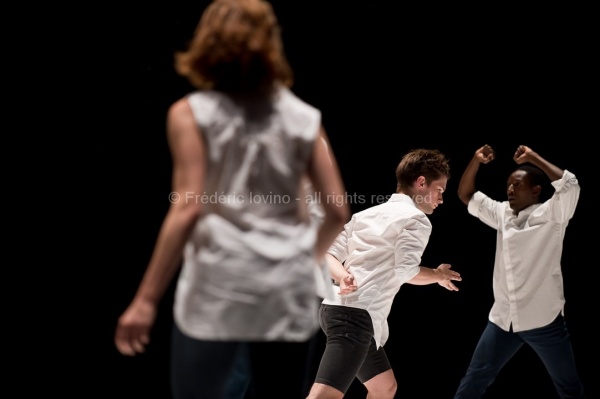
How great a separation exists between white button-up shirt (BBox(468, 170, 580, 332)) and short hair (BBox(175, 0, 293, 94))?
195cm

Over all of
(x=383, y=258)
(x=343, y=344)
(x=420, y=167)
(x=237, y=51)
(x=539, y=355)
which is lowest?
(x=539, y=355)

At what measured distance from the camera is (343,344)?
107 inches

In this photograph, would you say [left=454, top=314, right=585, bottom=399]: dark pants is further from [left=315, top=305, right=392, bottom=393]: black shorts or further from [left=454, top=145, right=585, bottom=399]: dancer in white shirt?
[left=315, top=305, right=392, bottom=393]: black shorts

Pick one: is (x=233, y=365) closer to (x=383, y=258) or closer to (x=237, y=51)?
(x=237, y=51)

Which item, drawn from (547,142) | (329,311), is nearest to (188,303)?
(329,311)

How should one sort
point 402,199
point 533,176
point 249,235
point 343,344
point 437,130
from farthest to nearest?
point 437,130, point 533,176, point 402,199, point 343,344, point 249,235

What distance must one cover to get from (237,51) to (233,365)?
61cm

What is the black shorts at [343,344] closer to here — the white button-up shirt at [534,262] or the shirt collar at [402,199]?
the shirt collar at [402,199]

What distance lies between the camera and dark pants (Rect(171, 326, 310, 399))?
1.42 metres

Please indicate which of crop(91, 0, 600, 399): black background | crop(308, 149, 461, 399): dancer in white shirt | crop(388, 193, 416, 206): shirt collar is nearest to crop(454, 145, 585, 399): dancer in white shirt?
crop(308, 149, 461, 399): dancer in white shirt

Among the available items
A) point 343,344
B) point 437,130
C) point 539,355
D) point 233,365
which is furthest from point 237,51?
point 437,130

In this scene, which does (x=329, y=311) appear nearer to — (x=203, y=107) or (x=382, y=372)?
(x=382, y=372)

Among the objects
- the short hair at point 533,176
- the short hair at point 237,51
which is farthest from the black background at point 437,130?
the short hair at point 237,51

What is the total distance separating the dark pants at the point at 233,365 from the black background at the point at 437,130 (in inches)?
86.4
